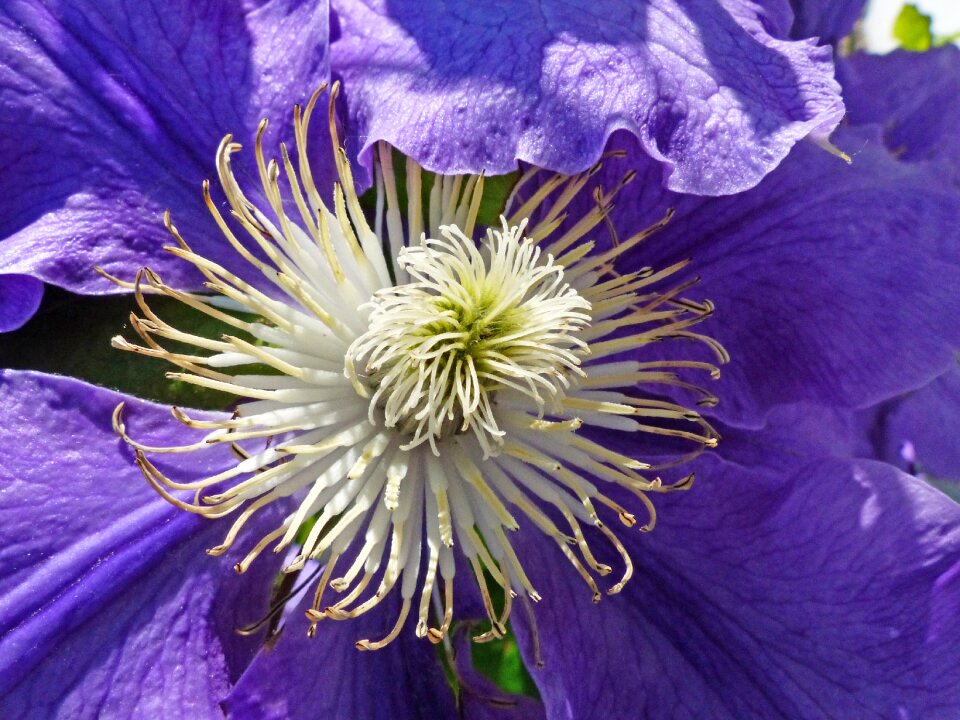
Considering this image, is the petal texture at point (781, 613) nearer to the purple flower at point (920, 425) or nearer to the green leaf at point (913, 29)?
the purple flower at point (920, 425)

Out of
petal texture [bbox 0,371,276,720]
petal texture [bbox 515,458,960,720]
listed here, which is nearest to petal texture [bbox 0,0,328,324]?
petal texture [bbox 0,371,276,720]

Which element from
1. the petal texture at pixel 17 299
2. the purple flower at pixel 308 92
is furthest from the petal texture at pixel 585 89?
the petal texture at pixel 17 299

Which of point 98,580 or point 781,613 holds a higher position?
point 781,613

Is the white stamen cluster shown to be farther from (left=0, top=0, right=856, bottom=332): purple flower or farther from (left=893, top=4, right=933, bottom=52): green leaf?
(left=893, top=4, right=933, bottom=52): green leaf

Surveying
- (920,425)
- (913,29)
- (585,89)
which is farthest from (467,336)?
(913,29)

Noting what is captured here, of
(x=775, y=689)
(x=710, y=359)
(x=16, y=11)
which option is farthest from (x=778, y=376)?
(x=16, y=11)

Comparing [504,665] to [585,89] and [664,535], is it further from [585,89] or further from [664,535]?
[585,89]
